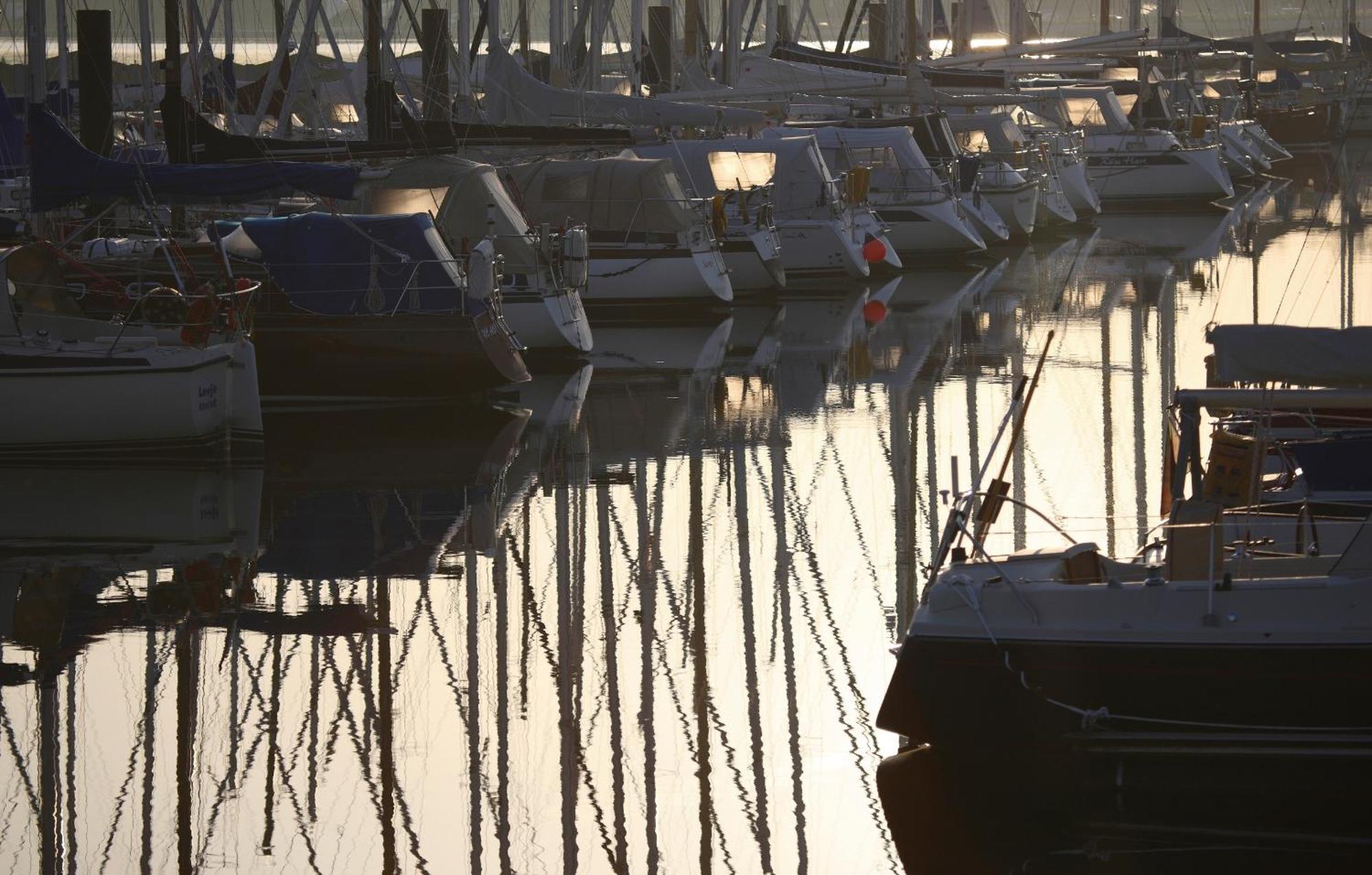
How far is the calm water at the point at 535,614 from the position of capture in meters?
10.1

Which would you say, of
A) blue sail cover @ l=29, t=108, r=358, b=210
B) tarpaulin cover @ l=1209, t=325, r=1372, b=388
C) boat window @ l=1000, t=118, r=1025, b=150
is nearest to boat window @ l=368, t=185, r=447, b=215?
blue sail cover @ l=29, t=108, r=358, b=210

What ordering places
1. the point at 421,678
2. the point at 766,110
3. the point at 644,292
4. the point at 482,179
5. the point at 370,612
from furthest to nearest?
the point at 766,110 → the point at 644,292 → the point at 482,179 → the point at 370,612 → the point at 421,678

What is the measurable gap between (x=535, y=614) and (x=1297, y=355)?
15.8 feet

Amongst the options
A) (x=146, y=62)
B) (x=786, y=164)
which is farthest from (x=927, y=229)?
(x=146, y=62)

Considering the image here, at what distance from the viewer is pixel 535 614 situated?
1374 cm

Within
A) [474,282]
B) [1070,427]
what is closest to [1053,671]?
[1070,427]

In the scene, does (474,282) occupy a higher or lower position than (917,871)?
higher

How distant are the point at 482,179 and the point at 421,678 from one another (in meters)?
14.4

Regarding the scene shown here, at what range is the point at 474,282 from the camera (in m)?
22.2

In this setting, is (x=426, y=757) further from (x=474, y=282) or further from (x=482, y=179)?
(x=482, y=179)

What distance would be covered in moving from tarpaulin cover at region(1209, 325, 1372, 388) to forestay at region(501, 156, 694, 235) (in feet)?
53.2

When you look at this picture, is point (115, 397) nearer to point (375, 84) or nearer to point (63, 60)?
point (375, 84)

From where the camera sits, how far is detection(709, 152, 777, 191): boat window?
111 ft

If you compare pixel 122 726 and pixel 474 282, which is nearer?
pixel 122 726
